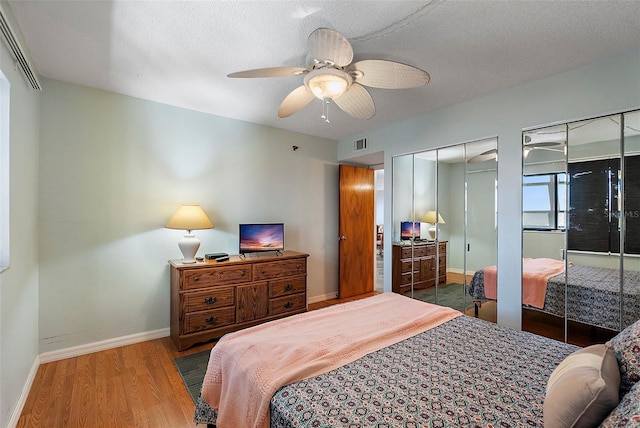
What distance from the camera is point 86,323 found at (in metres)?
2.83

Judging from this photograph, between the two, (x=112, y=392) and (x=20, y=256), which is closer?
(x=20, y=256)

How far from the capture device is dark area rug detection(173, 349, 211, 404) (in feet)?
7.41

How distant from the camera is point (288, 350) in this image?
1.53 m

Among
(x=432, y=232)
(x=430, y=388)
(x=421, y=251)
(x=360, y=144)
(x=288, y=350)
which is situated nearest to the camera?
(x=430, y=388)

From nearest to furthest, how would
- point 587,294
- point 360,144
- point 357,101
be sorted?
1. point 357,101
2. point 587,294
3. point 360,144

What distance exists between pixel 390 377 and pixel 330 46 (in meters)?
1.70

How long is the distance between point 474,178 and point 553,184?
721 millimetres

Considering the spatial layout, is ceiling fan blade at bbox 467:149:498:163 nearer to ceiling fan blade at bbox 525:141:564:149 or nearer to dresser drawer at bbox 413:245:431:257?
ceiling fan blade at bbox 525:141:564:149

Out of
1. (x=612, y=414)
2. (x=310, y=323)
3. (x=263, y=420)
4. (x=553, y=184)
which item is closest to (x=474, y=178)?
(x=553, y=184)

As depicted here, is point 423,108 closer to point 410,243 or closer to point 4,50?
point 410,243

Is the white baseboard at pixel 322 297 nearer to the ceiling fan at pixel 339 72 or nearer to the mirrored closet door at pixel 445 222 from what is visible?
the mirrored closet door at pixel 445 222

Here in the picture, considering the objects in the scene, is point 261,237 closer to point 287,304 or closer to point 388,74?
point 287,304

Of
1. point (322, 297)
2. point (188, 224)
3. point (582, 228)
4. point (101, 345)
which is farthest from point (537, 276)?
point (101, 345)

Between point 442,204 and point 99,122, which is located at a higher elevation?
point 99,122
